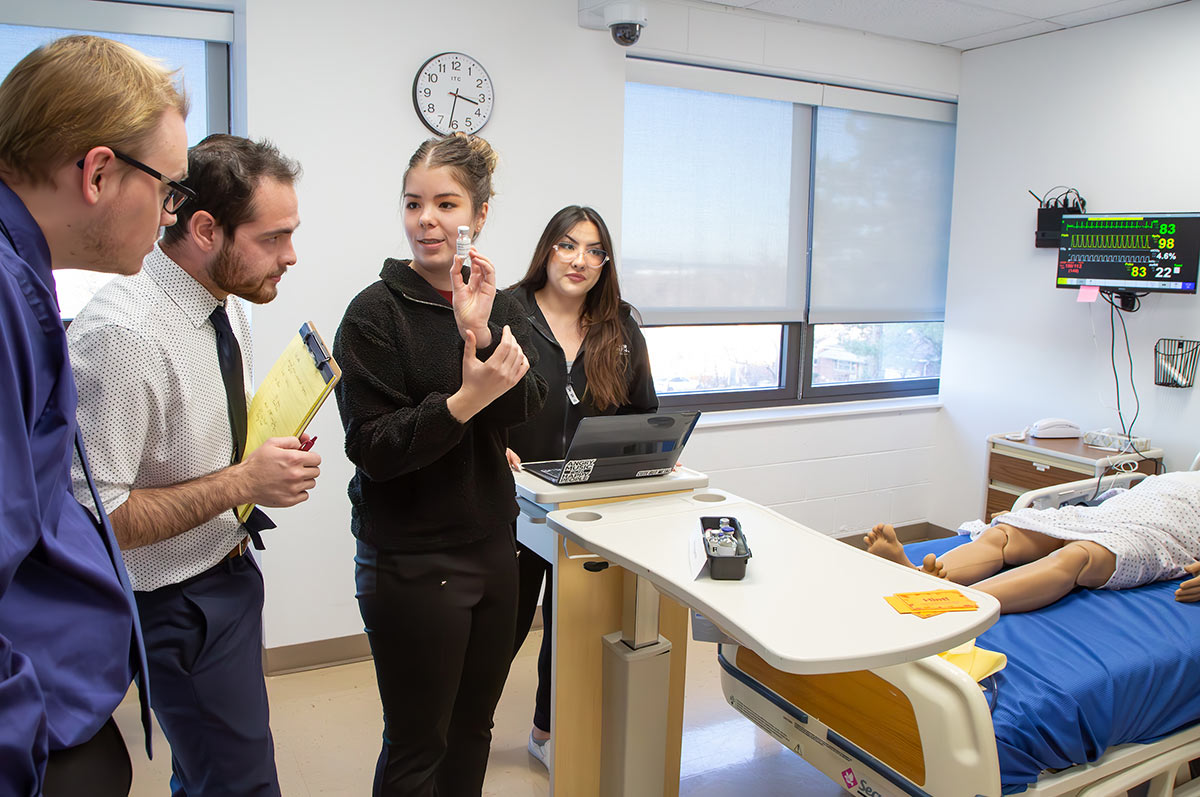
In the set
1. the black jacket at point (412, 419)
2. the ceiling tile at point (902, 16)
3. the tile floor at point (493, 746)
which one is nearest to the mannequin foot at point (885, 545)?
the tile floor at point (493, 746)

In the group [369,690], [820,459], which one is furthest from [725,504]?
[820,459]

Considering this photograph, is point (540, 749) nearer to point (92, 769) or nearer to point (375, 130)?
point (92, 769)

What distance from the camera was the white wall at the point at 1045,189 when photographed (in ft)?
11.9

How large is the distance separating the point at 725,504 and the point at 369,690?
1.69 meters

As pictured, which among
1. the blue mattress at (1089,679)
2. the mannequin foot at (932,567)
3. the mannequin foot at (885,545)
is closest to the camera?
the blue mattress at (1089,679)

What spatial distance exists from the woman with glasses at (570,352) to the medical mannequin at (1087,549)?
3.25 feet

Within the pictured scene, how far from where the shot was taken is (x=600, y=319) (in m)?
2.59

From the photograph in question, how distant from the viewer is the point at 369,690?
2992 mm

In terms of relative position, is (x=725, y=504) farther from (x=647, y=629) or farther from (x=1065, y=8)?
(x=1065, y=8)

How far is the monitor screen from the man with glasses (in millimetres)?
3728

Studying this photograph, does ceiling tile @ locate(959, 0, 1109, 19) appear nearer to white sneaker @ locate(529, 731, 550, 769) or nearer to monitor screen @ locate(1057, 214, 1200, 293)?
monitor screen @ locate(1057, 214, 1200, 293)

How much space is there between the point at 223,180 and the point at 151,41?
1.99 metres

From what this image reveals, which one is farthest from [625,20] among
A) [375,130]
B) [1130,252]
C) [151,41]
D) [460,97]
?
[1130,252]

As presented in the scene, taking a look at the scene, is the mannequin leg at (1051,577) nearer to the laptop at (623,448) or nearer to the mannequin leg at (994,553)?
the mannequin leg at (994,553)
